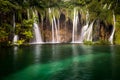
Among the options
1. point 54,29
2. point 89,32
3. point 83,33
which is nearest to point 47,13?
point 54,29

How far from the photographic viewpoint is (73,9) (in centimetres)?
4738

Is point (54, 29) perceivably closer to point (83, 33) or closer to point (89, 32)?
point (83, 33)

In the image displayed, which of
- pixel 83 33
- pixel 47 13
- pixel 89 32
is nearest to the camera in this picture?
pixel 89 32

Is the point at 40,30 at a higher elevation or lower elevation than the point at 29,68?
higher

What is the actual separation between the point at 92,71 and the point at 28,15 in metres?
27.2

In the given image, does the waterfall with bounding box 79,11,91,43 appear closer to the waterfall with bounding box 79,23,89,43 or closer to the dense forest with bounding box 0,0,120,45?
the waterfall with bounding box 79,23,89,43

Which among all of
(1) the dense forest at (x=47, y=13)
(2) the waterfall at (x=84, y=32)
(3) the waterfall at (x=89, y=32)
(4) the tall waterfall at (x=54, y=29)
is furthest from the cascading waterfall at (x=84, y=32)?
(4) the tall waterfall at (x=54, y=29)

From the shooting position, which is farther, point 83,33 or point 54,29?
point 54,29

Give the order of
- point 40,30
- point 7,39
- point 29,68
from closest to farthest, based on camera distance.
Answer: point 29,68
point 7,39
point 40,30

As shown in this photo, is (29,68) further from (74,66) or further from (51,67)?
(74,66)

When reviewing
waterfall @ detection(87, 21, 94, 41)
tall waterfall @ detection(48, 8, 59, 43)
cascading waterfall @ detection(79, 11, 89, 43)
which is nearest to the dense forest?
tall waterfall @ detection(48, 8, 59, 43)

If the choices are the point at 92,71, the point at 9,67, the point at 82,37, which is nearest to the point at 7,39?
the point at 82,37

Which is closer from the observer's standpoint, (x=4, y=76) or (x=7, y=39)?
(x=4, y=76)

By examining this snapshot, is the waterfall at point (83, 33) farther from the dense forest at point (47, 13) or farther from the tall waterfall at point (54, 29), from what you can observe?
the tall waterfall at point (54, 29)
